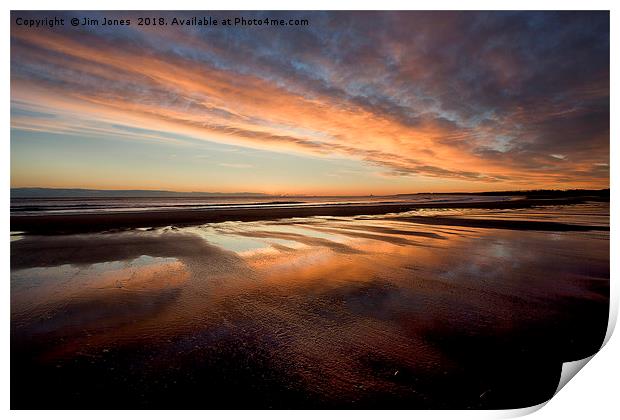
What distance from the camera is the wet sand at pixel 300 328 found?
240cm

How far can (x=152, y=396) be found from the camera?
7.72 feet

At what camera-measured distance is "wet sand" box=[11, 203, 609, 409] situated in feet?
7.88

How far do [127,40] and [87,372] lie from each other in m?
5.26

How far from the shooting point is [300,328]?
3197 mm

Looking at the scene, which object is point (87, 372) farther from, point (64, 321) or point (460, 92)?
point (460, 92)

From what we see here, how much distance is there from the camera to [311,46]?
5.99 meters

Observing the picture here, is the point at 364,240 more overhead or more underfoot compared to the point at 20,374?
more overhead

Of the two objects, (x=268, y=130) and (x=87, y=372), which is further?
(x=268, y=130)

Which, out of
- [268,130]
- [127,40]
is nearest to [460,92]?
[268,130]
